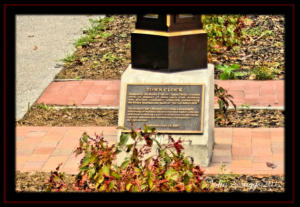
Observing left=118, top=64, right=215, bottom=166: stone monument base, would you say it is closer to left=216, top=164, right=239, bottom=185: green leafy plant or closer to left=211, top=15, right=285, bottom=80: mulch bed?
left=216, top=164, right=239, bottom=185: green leafy plant

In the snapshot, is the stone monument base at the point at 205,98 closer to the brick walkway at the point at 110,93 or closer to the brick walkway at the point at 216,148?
the brick walkway at the point at 216,148

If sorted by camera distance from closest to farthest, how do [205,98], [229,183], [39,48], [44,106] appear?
[229,183] < [205,98] < [44,106] < [39,48]

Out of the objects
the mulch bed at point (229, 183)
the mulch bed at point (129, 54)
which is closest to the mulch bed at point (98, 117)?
the mulch bed at point (129, 54)

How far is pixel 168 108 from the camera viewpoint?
276 inches

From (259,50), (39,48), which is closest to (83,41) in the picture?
(39,48)

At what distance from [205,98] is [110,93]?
2.37m

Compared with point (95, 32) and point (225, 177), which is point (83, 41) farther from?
point (225, 177)

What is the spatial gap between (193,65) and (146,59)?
477 mm

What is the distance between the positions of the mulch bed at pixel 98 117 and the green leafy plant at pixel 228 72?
1.21m

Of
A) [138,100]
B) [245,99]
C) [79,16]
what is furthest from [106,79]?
[79,16]

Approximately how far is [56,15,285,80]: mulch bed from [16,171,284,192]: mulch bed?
10.5 ft

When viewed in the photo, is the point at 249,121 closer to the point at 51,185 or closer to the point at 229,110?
the point at 229,110

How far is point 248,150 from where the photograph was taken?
285 inches

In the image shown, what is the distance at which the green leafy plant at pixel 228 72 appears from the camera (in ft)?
31.3
